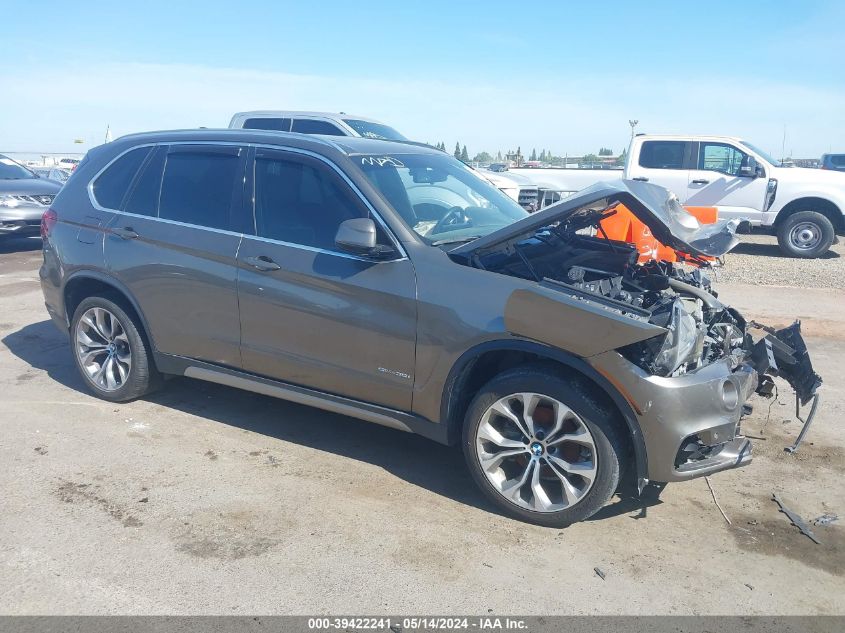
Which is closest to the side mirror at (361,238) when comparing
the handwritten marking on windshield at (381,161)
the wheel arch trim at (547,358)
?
the handwritten marking on windshield at (381,161)

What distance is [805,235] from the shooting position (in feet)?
43.3

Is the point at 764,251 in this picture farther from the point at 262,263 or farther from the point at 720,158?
the point at 262,263

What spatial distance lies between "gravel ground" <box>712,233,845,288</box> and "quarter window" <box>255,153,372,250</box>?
742 centimetres

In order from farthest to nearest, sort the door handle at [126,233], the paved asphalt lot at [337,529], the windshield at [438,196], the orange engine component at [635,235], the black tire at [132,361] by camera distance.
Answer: the black tire at [132,361] → the door handle at [126,233] → the orange engine component at [635,235] → the windshield at [438,196] → the paved asphalt lot at [337,529]

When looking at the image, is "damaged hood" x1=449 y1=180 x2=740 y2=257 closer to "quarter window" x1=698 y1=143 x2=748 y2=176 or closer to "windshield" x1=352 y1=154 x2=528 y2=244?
"windshield" x1=352 y1=154 x2=528 y2=244

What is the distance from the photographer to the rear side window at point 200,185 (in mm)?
4699

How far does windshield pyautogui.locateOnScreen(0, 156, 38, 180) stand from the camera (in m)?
13.5

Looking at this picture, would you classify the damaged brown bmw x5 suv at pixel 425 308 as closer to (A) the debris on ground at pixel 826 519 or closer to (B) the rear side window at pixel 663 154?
(A) the debris on ground at pixel 826 519

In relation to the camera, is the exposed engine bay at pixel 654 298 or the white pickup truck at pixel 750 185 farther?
the white pickup truck at pixel 750 185

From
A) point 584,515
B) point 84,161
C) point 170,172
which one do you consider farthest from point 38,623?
point 84,161

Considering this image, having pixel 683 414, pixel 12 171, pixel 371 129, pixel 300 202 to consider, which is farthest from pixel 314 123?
pixel 683 414

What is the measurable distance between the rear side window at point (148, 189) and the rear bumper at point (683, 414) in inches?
129

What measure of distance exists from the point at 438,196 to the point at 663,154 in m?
10.5

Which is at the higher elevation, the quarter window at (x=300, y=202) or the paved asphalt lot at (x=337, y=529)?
the quarter window at (x=300, y=202)
